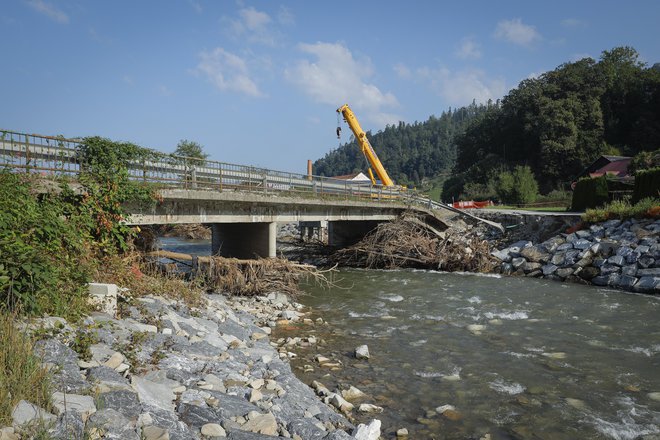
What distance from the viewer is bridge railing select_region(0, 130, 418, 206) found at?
32.7 ft

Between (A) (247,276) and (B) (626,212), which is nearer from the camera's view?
(A) (247,276)

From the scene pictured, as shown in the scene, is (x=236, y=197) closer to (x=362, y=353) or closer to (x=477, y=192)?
(x=362, y=353)

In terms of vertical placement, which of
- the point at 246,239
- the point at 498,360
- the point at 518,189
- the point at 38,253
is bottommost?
the point at 498,360

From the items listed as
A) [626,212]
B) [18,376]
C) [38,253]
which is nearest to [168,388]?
[18,376]

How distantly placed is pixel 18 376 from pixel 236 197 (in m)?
12.0

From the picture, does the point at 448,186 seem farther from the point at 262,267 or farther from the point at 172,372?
the point at 172,372

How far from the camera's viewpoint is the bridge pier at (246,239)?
18.6 meters

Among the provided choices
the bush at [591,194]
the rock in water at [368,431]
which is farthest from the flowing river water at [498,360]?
the bush at [591,194]

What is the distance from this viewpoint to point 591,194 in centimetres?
3064

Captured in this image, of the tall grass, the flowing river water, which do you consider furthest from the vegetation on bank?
the flowing river water

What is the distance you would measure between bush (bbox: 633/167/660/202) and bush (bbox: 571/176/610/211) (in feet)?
10.2

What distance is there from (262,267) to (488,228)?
19.1 metres

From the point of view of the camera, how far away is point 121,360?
5.58m

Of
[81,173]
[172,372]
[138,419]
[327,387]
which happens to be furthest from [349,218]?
[138,419]
